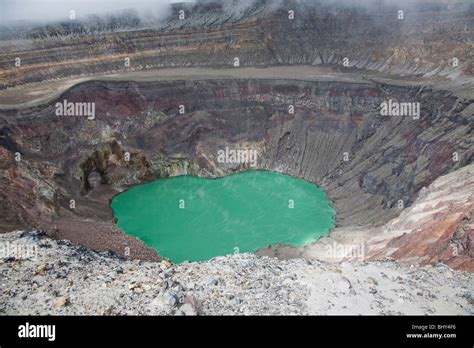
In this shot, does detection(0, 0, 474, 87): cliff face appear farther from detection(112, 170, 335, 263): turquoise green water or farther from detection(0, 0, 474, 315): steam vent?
detection(112, 170, 335, 263): turquoise green water

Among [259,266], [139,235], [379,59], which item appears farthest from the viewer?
[379,59]

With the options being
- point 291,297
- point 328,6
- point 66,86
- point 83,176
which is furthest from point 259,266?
point 328,6

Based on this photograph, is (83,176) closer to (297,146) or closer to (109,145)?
(109,145)

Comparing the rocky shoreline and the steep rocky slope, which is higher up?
the steep rocky slope

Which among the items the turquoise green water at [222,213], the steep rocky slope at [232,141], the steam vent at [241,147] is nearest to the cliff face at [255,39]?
the steam vent at [241,147]

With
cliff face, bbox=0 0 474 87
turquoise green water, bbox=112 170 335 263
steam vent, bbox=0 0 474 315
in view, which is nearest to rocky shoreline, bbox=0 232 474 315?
steam vent, bbox=0 0 474 315

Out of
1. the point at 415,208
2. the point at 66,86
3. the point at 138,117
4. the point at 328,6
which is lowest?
the point at 415,208

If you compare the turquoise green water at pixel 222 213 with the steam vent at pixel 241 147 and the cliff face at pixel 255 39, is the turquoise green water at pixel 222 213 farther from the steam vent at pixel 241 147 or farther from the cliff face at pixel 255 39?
the cliff face at pixel 255 39
